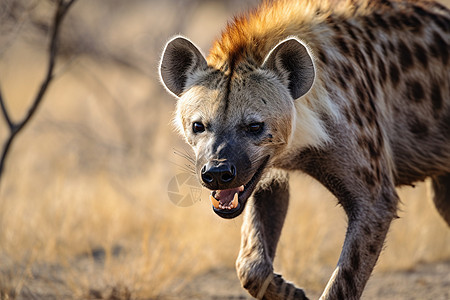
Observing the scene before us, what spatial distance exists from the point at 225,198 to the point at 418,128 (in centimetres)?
109

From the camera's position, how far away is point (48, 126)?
8461 millimetres

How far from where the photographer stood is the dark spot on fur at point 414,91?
10.3 ft

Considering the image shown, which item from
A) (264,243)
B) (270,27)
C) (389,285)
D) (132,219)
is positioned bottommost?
(132,219)

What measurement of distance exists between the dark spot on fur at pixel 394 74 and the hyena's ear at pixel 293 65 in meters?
0.64

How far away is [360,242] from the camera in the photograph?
2713mm

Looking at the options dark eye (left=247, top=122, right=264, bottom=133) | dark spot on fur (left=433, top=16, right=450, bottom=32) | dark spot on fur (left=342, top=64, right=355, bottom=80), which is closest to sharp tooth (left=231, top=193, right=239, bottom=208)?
dark eye (left=247, top=122, right=264, bottom=133)

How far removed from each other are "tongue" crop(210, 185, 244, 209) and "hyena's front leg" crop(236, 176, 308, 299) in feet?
1.46

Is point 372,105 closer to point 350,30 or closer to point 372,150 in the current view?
point 372,150

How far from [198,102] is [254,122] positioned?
24 cm

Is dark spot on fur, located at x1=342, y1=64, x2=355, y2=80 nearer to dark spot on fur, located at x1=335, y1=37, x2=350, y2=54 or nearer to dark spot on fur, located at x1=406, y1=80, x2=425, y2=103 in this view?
dark spot on fur, located at x1=335, y1=37, x2=350, y2=54

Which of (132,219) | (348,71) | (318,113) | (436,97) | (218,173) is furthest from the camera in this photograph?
(132,219)

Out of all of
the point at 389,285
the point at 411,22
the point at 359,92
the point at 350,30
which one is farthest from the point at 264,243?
the point at 389,285

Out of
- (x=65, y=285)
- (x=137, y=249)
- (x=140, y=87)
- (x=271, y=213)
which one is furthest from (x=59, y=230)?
(x=140, y=87)

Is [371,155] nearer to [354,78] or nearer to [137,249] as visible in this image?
[354,78]
